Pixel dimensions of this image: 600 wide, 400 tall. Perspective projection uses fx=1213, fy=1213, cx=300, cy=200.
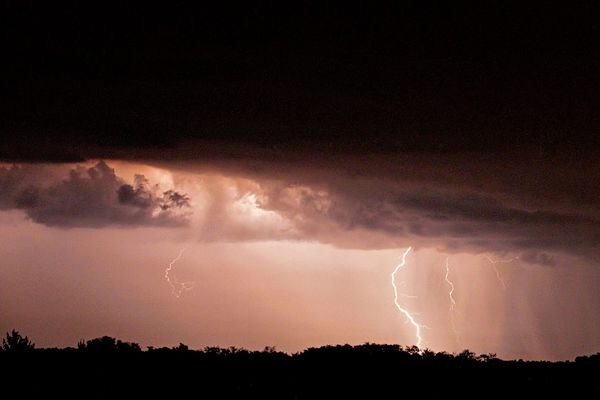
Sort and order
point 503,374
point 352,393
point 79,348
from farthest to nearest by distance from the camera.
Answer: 1. point 79,348
2. point 503,374
3. point 352,393

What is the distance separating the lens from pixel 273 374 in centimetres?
6625

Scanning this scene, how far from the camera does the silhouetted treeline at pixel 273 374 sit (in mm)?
60094

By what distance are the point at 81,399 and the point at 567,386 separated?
26321 millimetres

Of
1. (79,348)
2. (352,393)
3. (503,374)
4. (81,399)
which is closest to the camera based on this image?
(81,399)

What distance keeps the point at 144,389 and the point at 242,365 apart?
36.7ft

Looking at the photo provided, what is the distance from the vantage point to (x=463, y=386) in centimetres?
6538

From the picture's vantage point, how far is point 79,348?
248 ft

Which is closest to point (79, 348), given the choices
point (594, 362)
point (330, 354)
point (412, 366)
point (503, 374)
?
point (330, 354)

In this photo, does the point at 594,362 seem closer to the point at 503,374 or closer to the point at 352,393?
the point at 503,374

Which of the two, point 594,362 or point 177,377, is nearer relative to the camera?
point 177,377

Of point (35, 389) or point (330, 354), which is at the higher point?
point (330, 354)

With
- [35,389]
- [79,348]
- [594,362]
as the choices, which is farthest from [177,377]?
[594,362]

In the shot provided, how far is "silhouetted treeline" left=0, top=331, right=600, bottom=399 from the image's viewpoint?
2366 inches

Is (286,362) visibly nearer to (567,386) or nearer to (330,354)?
(330,354)
